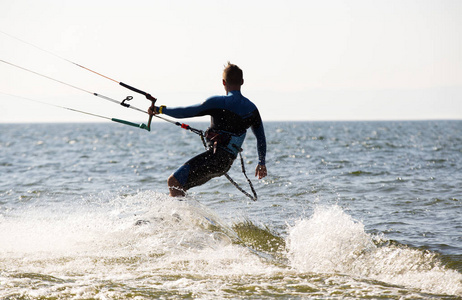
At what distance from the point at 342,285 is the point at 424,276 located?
3.80 feet

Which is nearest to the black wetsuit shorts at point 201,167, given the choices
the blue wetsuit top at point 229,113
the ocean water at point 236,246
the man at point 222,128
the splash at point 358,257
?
the man at point 222,128

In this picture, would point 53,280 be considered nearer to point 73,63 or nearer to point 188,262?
point 188,262

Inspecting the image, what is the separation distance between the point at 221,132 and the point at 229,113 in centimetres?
31

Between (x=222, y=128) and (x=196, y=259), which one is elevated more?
(x=222, y=128)

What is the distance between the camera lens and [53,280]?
18.4ft

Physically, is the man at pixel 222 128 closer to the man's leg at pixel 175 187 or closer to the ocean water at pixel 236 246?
the man's leg at pixel 175 187

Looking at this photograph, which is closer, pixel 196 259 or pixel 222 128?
pixel 196 259

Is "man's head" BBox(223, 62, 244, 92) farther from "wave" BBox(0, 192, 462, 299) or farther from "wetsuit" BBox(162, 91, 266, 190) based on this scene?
"wave" BBox(0, 192, 462, 299)

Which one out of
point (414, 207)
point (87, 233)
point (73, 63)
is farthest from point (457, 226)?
point (73, 63)

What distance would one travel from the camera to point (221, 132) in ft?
23.2

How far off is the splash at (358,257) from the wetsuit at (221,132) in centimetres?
171

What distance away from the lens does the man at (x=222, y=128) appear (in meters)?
6.87

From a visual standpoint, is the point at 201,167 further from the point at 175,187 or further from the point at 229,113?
the point at 229,113

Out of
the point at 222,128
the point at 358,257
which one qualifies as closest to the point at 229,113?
the point at 222,128
